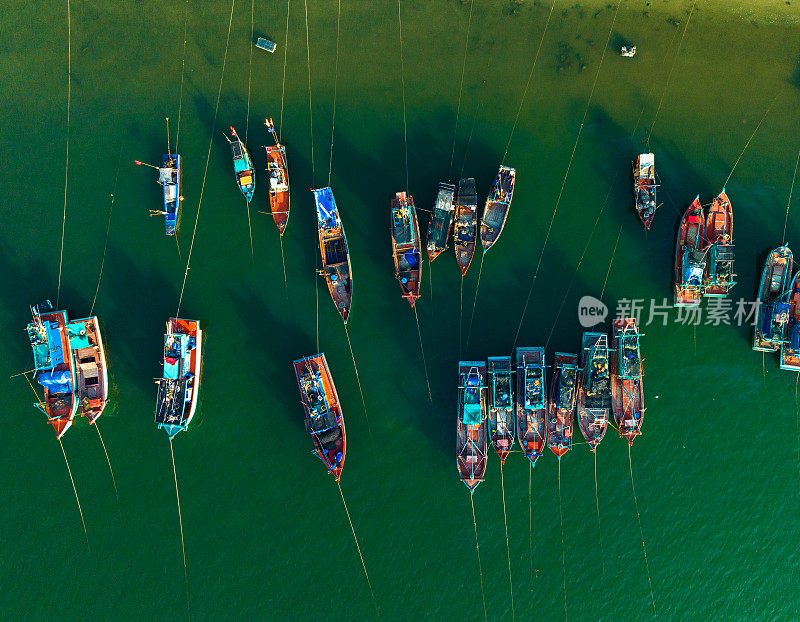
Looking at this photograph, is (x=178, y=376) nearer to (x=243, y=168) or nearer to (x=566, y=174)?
(x=243, y=168)

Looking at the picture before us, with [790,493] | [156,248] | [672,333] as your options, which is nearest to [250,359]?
[156,248]

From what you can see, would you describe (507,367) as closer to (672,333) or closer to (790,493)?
(672,333)

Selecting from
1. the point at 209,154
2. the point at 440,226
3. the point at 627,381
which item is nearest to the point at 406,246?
the point at 440,226

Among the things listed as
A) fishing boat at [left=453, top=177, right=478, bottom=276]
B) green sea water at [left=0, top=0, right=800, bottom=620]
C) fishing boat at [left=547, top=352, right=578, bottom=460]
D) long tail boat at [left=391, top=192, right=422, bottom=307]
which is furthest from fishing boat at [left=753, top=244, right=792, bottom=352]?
long tail boat at [left=391, top=192, right=422, bottom=307]

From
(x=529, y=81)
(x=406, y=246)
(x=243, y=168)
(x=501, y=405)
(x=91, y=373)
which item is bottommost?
(x=501, y=405)

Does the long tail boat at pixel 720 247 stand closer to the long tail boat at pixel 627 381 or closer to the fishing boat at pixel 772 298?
the fishing boat at pixel 772 298
